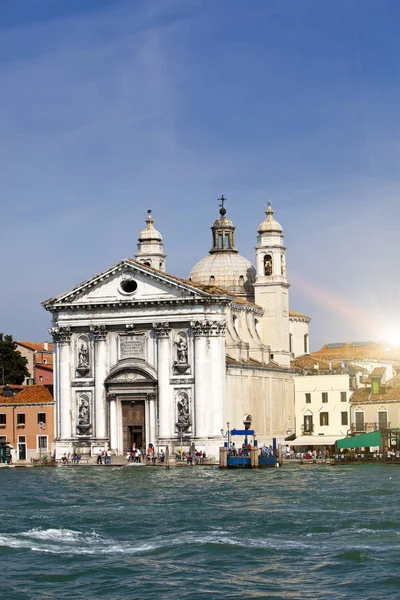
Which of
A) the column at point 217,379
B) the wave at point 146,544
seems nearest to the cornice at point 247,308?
the column at point 217,379

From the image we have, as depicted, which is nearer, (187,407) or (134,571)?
(134,571)

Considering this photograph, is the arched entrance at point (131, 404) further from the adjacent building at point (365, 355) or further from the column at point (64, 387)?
the adjacent building at point (365, 355)

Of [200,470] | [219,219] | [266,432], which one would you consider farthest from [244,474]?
[219,219]

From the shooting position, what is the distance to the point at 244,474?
60094 mm

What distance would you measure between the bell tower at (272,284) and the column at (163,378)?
12.9 metres

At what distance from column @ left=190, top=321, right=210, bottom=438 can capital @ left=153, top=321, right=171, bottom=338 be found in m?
1.38

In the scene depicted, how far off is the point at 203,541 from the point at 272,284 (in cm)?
5042

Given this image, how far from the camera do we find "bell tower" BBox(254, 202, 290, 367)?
83000 mm

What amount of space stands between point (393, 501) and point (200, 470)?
21.9 m

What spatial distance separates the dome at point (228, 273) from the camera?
85.8m

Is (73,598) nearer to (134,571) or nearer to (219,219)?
(134,571)

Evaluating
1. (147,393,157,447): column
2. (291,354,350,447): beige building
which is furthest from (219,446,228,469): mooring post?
(291,354,350,447): beige building

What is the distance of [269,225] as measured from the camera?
273 feet

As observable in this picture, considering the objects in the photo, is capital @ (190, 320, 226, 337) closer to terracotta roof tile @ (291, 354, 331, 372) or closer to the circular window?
the circular window
